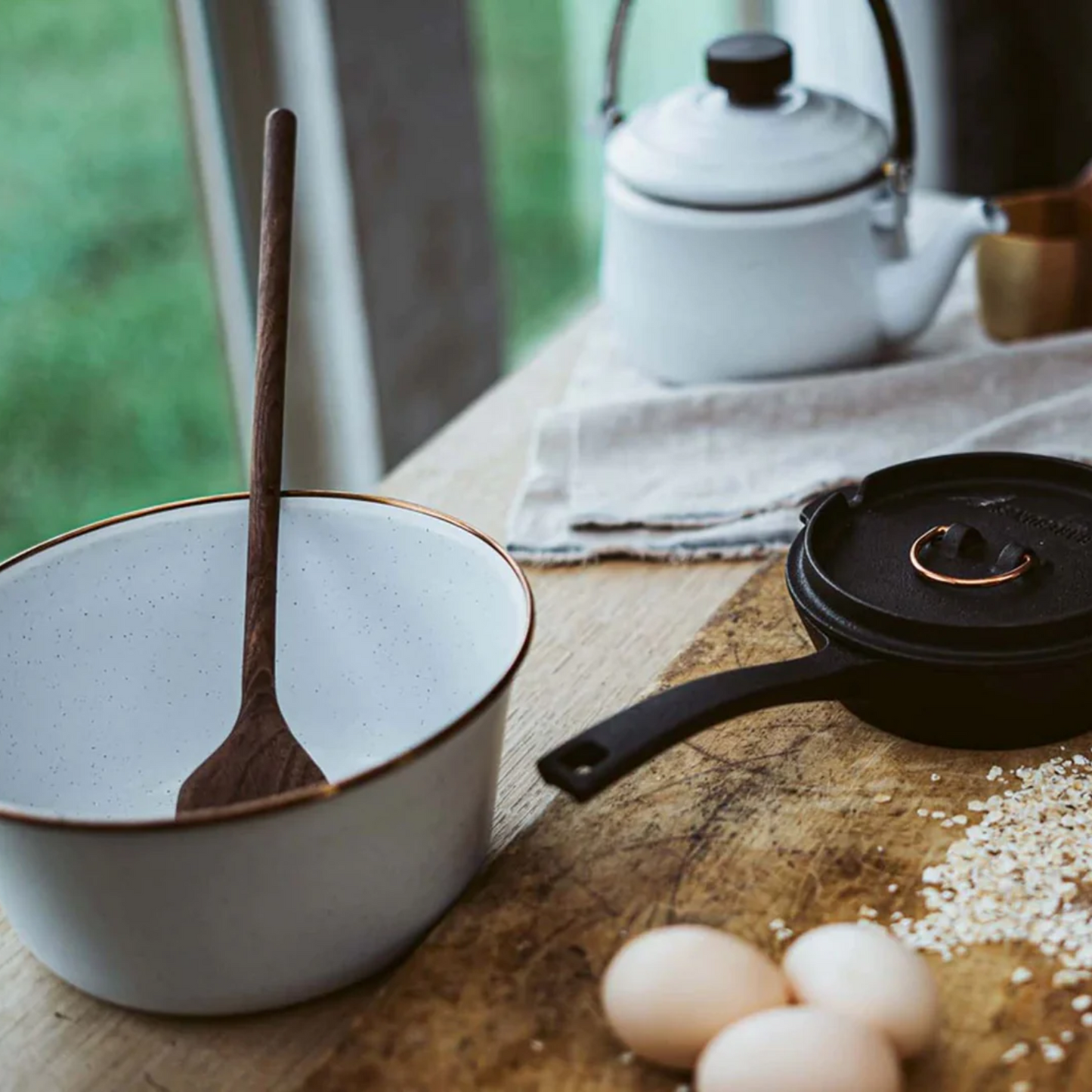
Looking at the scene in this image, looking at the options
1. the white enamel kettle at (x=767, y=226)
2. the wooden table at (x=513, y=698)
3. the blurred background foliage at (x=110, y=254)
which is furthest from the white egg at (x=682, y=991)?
the blurred background foliage at (x=110, y=254)

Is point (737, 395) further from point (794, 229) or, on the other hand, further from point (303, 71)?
point (303, 71)

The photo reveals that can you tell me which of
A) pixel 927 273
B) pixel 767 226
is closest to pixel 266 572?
pixel 767 226

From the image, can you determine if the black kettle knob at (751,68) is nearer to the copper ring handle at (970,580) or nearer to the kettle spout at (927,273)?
the kettle spout at (927,273)

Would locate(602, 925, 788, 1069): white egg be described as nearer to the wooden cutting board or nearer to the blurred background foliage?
the wooden cutting board

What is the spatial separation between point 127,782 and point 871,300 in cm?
64

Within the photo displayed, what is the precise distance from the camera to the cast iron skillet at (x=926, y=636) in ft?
2.03

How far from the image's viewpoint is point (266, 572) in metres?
0.70

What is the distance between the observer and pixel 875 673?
678mm

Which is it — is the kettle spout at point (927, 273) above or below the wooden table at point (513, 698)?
above

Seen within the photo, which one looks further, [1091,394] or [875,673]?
[1091,394]

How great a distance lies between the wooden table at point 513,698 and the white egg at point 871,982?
0.63ft

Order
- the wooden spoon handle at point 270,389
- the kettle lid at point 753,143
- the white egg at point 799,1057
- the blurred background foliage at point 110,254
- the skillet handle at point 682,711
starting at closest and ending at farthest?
the white egg at point 799,1057, the skillet handle at point 682,711, the wooden spoon handle at point 270,389, the kettle lid at point 753,143, the blurred background foliage at point 110,254

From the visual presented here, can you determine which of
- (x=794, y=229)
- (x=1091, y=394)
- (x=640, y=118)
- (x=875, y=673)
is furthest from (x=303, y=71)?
(x=875, y=673)

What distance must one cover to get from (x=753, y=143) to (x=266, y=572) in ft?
1.78
